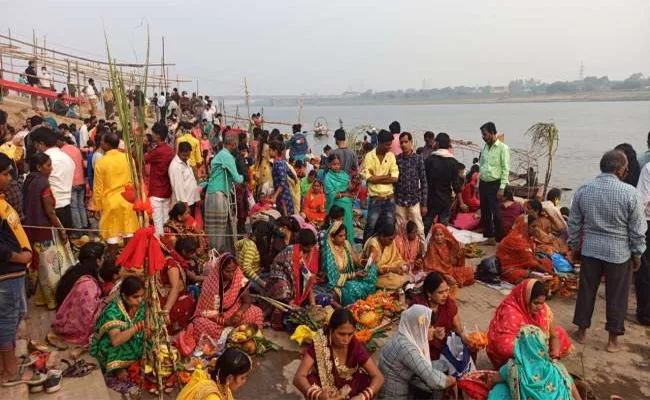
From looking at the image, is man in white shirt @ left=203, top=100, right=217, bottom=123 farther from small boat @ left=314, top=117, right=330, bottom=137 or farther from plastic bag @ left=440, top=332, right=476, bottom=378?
plastic bag @ left=440, top=332, right=476, bottom=378

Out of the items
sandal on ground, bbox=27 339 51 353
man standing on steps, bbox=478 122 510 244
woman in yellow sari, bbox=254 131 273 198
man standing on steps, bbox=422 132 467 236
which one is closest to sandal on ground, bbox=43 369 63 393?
sandal on ground, bbox=27 339 51 353

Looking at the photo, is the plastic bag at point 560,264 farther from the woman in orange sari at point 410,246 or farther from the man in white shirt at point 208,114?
the man in white shirt at point 208,114

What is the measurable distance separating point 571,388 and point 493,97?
154410mm

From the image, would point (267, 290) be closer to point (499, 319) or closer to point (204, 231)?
point (204, 231)

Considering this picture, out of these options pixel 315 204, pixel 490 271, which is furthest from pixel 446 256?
pixel 315 204

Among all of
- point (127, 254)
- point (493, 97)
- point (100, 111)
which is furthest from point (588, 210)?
point (493, 97)

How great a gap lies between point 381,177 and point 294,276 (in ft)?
6.71

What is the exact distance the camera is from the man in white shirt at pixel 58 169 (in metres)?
5.81

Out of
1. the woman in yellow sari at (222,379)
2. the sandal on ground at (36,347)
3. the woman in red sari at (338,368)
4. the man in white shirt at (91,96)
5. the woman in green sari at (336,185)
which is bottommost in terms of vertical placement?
the sandal on ground at (36,347)

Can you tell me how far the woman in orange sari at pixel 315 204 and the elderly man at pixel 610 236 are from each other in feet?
13.2

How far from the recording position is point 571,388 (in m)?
3.37

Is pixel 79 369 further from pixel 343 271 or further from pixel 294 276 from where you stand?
pixel 343 271

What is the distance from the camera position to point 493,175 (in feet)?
24.6

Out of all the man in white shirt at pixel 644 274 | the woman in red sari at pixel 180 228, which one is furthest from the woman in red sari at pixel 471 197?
the woman in red sari at pixel 180 228
